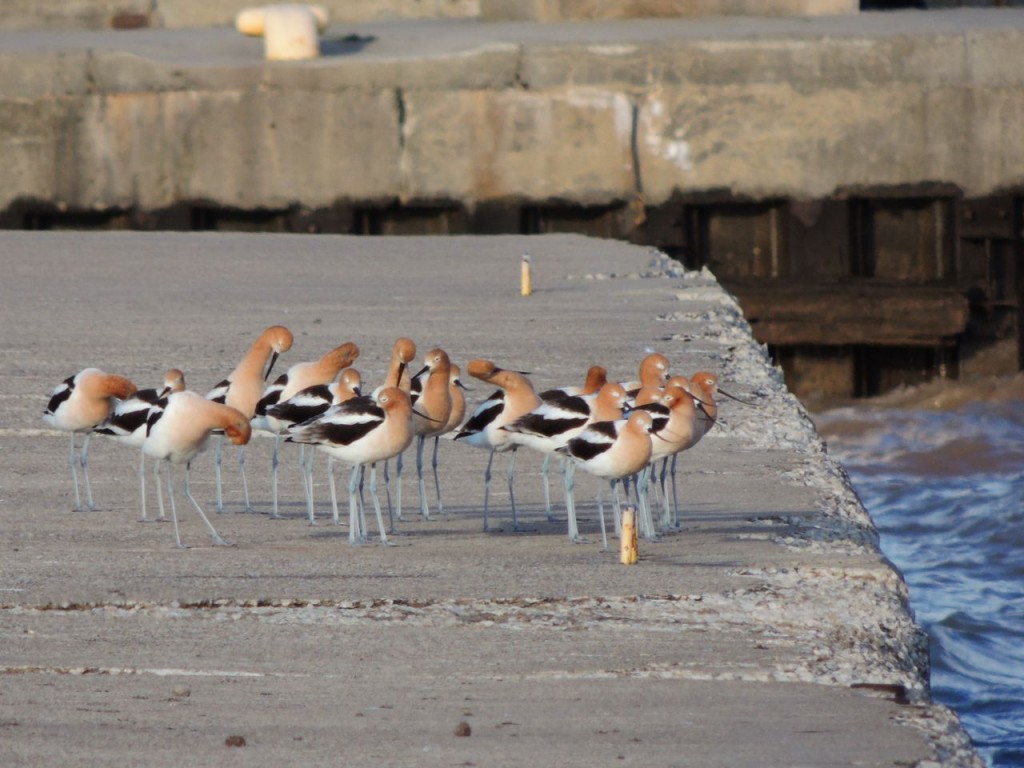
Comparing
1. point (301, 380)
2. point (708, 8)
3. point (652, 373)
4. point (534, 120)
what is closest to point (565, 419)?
point (652, 373)

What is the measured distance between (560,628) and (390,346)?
5436 millimetres

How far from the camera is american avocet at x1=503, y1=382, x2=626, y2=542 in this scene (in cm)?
715

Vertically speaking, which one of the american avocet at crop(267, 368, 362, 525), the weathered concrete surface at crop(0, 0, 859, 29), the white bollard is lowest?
the american avocet at crop(267, 368, 362, 525)

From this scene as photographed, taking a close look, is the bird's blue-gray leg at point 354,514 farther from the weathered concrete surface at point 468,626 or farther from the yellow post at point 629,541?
the yellow post at point 629,541

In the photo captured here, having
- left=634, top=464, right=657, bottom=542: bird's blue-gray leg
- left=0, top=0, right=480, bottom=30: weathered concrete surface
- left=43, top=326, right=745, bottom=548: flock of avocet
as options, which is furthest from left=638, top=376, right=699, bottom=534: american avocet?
left=0, top=0, right=480, bottom=30: weathered concrete surface

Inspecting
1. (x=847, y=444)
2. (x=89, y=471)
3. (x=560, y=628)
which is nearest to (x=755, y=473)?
(x=560, y=628)

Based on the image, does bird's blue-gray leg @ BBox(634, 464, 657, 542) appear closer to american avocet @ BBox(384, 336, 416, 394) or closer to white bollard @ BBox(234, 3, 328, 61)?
american avocet @ BBox(384, 336, 416, 394)

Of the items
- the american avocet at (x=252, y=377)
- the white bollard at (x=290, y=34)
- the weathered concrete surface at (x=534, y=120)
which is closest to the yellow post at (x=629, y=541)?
the american avocet at (x=252, y=377)

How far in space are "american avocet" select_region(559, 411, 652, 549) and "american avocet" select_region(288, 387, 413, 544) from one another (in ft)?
2.12

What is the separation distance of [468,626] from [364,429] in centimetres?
111

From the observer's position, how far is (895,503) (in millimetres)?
16203

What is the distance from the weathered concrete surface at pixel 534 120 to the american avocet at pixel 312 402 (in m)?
13.5

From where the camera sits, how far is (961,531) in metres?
15.1

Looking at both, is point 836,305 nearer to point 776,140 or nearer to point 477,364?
point 776,140
